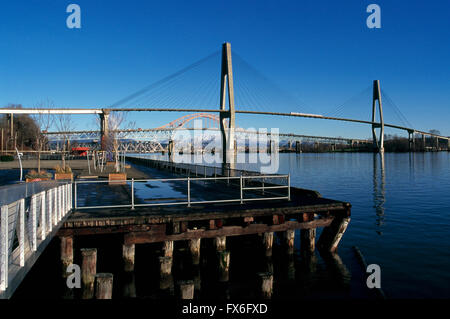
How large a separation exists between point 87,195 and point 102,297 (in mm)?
9747

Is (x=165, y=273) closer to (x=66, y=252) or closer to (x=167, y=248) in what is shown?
(x=167, y=248)

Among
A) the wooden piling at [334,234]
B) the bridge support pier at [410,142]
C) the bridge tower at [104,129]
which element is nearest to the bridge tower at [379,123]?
the bridge support pier at [410,142]

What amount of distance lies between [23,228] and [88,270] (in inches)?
151

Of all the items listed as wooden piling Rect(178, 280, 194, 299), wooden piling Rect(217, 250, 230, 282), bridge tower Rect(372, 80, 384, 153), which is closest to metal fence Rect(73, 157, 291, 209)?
wooden piling Rect(217, 250, 230, 282)

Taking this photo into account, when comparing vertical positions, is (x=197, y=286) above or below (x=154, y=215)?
below

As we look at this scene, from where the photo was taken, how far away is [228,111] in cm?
7188

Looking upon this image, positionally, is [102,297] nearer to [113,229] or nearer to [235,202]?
[113,229]

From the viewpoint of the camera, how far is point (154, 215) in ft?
37.2

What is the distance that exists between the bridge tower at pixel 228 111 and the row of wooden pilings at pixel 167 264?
50114mm

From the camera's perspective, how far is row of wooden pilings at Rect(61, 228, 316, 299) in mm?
8039

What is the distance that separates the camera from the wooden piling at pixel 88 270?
10.0 meters

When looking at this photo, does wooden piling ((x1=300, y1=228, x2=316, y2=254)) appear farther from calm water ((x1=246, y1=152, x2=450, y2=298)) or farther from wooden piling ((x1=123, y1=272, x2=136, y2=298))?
wooden piling ((x1=123, y1=272, x2=136, y2=298))

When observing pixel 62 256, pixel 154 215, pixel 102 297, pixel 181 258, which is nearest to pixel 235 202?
pixel 181 258

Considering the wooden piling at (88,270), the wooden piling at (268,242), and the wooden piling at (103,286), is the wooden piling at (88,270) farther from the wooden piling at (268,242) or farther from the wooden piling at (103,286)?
the wooden piling at (268,242)
